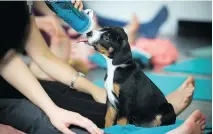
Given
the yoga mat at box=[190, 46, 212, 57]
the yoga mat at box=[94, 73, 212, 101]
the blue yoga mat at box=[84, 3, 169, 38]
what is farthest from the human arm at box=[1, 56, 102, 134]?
the yoga mat at box=[190, 46, 212, 57]

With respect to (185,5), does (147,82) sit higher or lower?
lower

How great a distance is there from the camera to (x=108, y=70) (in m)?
0.83

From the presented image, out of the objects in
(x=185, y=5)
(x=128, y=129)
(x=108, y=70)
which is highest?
(x=185, y=5)

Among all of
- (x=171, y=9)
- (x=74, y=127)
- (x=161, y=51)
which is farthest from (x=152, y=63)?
(x=74, y=127)

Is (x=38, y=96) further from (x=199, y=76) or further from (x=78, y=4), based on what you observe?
(x=199, y=76)

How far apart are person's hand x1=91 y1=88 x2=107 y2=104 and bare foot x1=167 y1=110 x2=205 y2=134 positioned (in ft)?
0.55

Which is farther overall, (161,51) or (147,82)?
(161,51)

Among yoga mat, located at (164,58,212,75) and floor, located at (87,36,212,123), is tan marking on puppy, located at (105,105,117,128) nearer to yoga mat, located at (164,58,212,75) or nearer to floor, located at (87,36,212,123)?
floor, located at (87,36,212,123)

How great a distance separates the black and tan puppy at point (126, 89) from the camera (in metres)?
0.81

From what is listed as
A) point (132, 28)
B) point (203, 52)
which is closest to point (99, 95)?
point (132, 28)

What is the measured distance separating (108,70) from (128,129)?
14cm

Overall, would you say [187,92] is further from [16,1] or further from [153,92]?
[16,1]

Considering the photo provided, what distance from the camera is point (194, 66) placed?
0.94 metres

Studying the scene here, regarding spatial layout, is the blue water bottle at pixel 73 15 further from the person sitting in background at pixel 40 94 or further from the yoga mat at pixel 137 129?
the yoga mat at pixel 137 129
